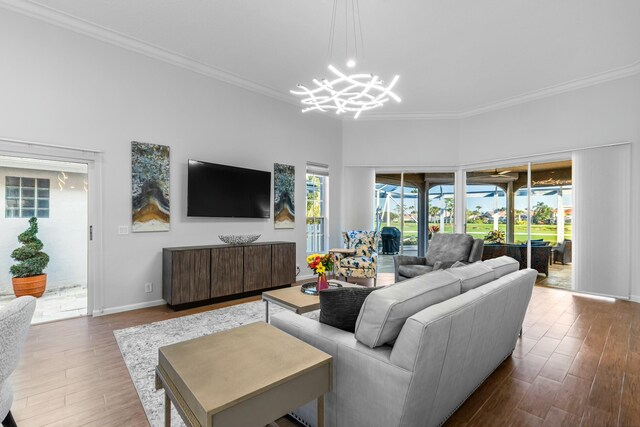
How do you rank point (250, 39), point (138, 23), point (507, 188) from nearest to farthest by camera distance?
1. point (138, 23)
2. point (250, 39)
3. point (507, 188)

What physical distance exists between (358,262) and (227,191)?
2.44 metres

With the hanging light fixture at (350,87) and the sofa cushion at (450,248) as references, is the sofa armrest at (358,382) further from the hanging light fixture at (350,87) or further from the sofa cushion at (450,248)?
the sofa cushion at (450,248)

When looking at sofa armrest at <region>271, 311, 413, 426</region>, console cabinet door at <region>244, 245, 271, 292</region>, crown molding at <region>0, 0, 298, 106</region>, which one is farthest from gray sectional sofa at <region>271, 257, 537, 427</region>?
crown molding at <region>0, 0, 298, 106</region>

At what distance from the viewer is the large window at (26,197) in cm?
351

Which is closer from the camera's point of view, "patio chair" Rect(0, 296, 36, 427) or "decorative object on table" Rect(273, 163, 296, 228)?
"patio chair" Rect(0, 296, 36, 427)

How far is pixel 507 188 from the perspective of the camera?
6152 mm

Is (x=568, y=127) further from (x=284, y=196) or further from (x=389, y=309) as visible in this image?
(x=389, y=309)

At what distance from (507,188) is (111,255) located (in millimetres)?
6782

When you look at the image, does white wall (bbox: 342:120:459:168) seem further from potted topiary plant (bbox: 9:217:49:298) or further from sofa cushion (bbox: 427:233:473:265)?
potted topiary plant (bbox: 9:217:49:298)

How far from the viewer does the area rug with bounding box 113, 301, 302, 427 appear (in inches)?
79.3

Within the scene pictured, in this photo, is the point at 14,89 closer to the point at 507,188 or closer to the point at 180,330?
the point at 180,330

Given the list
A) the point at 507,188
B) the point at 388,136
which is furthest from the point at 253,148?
the point at 507,188

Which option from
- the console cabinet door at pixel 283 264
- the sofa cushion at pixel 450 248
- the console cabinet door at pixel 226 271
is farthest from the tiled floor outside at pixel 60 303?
the sofa cushion at pixel 450 248

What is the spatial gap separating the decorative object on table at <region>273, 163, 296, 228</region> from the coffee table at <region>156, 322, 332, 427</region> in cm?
391
